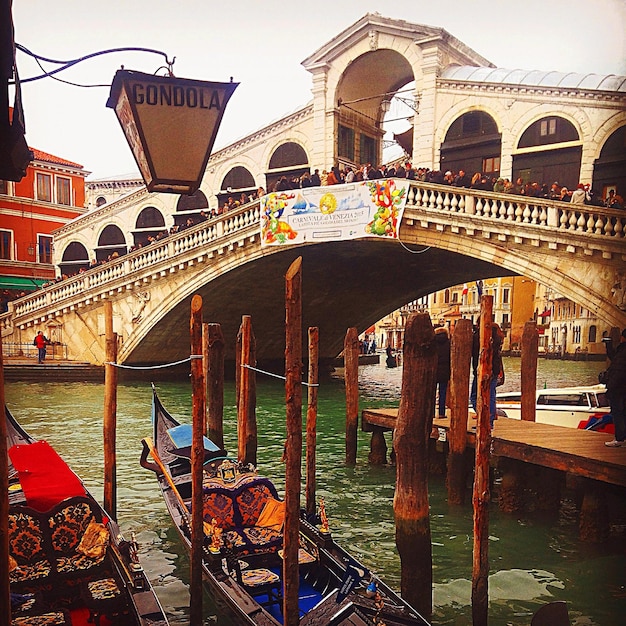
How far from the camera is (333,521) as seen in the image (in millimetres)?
4234

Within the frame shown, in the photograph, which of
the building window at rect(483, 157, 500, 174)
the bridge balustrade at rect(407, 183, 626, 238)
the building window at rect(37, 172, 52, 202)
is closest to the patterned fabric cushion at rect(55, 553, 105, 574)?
the building window at rect(37, 172, 52, 202)

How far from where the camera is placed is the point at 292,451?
103 inches

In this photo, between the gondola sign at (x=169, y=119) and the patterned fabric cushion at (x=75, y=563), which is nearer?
the gondola sign at (x=169, y=119)

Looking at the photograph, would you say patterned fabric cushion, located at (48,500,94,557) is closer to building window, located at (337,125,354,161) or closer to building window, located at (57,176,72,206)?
building window, located at (57,176,72,206)

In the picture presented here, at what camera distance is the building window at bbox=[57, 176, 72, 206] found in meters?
4.68

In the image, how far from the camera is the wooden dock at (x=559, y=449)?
136 inches

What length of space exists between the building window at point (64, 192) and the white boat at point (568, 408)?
3.87m

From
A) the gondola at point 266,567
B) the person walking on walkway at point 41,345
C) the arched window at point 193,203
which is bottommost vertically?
the gondola at point 266,567

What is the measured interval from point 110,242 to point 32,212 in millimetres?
7412

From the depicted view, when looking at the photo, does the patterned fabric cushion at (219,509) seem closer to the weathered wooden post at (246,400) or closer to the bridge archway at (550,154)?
the weathered wooden post at (246,400)

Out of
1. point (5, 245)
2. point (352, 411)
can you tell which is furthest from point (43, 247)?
point (352, 411)

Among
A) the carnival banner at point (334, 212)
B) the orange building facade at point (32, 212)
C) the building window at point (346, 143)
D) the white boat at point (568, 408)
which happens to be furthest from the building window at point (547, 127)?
the orange building facade at point (32, 212)

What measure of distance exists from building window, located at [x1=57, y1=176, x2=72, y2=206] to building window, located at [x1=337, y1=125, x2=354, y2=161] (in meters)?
4.90

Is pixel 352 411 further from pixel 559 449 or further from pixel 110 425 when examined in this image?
pixel 110 425
